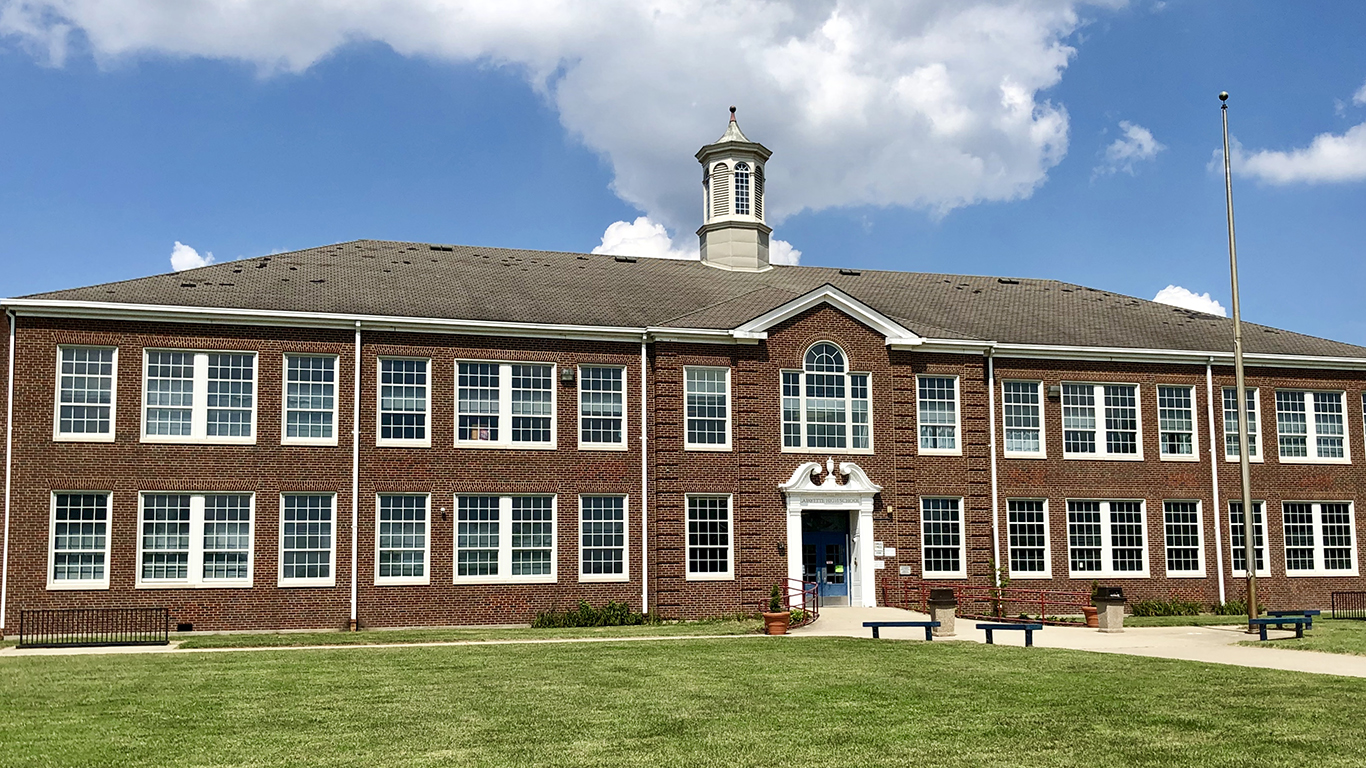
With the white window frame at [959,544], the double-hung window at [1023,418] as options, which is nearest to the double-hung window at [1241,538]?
the double-hung window at [1023,418]

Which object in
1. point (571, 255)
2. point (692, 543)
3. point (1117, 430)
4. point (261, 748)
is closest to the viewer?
point (261, 748)

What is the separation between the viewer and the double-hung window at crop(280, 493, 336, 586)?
29.3 metres

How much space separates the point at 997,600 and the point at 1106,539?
4320 mm

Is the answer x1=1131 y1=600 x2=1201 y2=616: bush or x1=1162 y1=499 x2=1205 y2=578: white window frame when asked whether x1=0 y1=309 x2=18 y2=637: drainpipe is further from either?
x1=1162 y1=499 x2=1205 y2=578: white window frame

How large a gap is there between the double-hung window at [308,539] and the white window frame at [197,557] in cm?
66

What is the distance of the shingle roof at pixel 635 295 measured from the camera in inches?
1221

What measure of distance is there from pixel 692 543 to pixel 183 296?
44.7ft

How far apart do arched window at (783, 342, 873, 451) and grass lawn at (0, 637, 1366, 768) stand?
12336 millimetres

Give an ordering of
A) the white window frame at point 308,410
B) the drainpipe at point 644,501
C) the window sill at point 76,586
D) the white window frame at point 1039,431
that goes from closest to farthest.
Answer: the window sill at point 76,586
the white window frame at point 308,410
the drainpipe at point 644,501
the white window frame at point 1039,431

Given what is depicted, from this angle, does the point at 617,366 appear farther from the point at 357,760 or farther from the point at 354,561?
the point at 357,760

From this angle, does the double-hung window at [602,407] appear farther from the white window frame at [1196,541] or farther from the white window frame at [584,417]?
the white window frame at [1196,541]

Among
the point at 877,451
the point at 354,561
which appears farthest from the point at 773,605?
the point at 354,561

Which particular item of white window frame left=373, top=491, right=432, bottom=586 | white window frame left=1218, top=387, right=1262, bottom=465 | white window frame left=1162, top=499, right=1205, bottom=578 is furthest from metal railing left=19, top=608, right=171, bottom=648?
white window frame left=1218, top=387, right=1262, bottom=465

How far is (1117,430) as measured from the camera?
3506 centimetres
